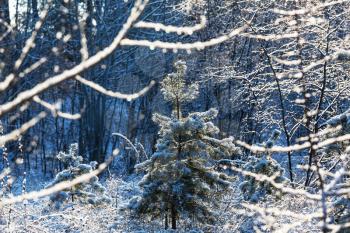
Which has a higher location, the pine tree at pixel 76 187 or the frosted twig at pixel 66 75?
the frosted twig at pixel 66 75

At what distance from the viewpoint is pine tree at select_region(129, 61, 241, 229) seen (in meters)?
8.95

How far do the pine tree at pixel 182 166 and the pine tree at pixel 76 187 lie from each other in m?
1.44

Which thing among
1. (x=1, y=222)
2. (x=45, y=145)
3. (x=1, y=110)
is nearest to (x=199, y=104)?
(x=45, y=145)

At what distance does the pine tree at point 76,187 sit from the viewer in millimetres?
10016

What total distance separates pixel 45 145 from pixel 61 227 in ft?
42.6

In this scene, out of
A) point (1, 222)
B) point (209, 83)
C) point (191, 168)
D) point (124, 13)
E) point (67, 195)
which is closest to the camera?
point (1, 222)

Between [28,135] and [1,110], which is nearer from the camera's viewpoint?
[1,110]

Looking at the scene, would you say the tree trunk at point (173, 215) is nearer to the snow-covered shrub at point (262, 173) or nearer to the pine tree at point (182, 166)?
the pine tree at point (182, 166)

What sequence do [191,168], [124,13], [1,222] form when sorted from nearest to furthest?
[1,222], [191,168], [124,13]

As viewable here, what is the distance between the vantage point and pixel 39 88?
4.31 ft

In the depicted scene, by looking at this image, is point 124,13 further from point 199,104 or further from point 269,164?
point 269,164

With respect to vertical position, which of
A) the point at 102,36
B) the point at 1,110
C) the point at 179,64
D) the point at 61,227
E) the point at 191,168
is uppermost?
the point at 102,36

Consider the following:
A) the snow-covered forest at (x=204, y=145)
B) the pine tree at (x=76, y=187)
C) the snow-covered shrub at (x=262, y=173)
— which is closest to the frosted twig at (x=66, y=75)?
the snow-covered forest at (x=204, y=145)

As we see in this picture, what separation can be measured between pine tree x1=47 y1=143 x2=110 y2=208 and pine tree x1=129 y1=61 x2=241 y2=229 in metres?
1.44
